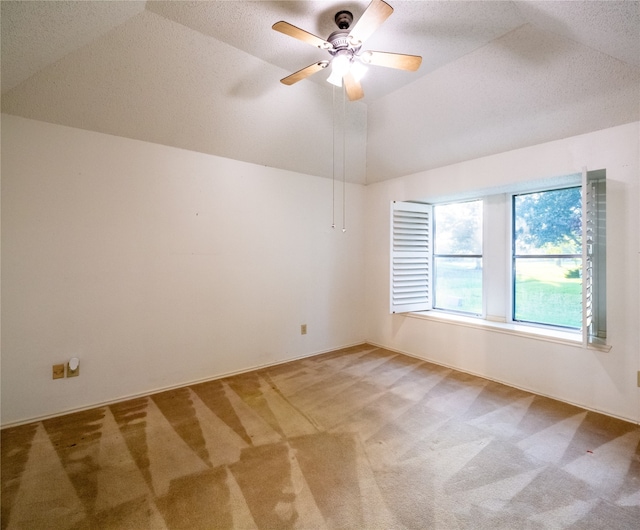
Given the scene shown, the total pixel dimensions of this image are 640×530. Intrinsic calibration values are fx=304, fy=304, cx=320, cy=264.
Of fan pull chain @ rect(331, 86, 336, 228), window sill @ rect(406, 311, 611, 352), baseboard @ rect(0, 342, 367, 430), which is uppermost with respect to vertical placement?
fan pull chain @ rect(331, 86, 336, 228)

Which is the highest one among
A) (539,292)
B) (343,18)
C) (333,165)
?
(343,18)

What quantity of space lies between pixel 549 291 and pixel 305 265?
2.64 m

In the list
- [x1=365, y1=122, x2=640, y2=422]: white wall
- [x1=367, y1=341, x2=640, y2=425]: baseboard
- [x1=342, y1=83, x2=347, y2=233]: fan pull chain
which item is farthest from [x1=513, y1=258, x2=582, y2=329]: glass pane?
[x1=342, y1=83, x2=347, y2=233]: fan pull chain

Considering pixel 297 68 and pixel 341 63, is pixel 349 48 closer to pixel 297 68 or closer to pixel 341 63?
pixel 341 63

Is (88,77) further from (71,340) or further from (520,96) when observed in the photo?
(520,96)

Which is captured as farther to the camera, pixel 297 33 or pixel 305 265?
pixel 305 265

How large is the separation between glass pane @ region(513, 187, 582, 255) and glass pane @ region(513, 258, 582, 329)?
4.8 inches

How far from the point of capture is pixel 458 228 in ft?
12.6

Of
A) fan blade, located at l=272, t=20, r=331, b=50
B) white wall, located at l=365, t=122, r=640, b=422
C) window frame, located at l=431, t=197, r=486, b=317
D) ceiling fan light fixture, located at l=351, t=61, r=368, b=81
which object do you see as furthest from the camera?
window frame, located at l=431, t=197, r=486, b=317

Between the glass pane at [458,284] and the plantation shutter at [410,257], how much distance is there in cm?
20

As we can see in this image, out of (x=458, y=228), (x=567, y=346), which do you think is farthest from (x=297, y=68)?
(x=567, y=346)

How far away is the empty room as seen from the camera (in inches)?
65.8

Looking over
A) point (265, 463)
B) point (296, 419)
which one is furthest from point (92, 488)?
point (296, 419)

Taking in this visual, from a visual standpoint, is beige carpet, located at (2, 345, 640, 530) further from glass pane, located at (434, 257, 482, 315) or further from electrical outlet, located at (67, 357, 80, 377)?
glass pane, located at (434, 257, 482, 315)
